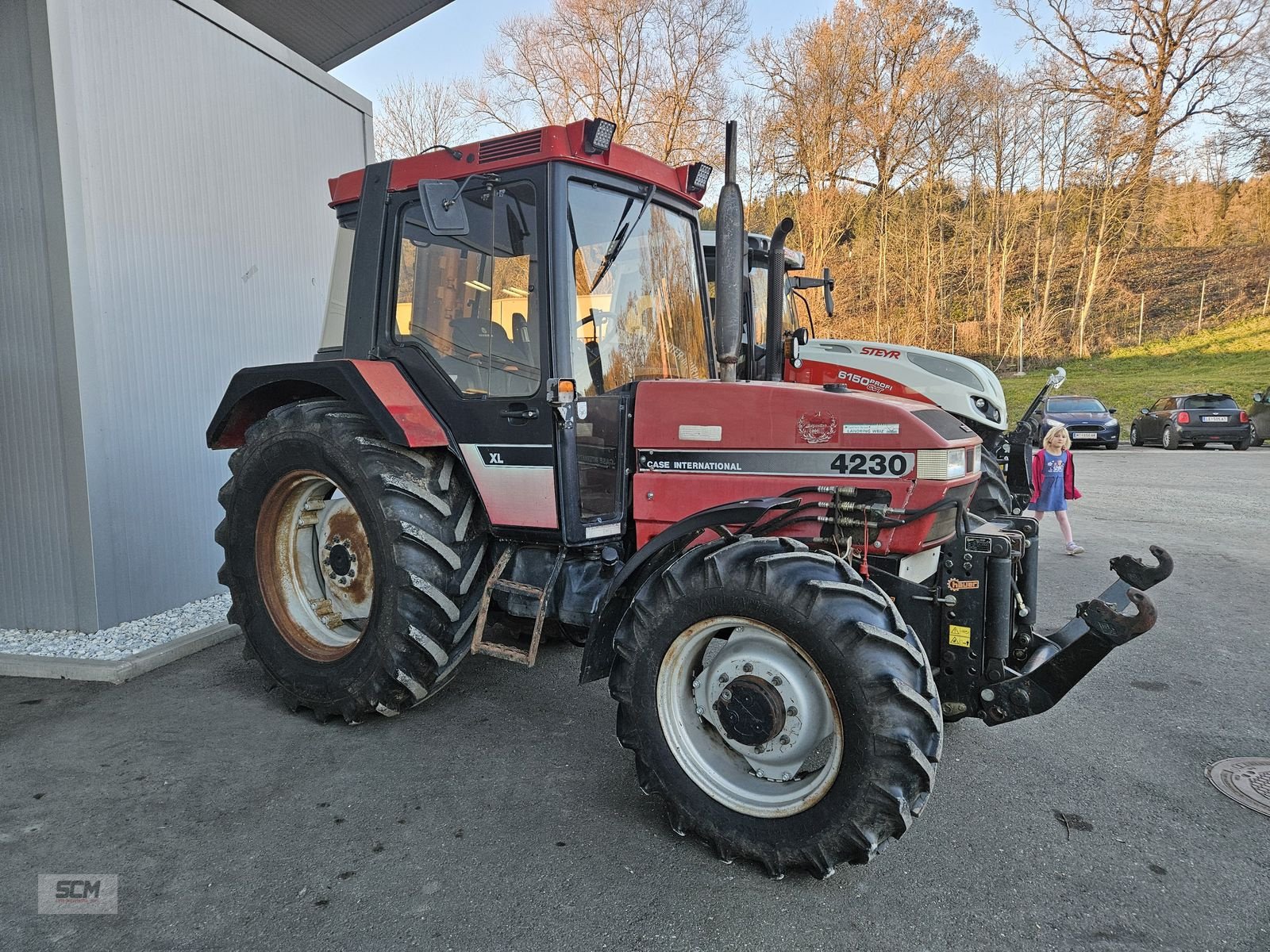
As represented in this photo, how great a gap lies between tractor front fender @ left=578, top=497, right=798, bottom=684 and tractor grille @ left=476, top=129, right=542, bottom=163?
5.43 feet

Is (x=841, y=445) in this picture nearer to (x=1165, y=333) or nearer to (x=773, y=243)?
(x=773, y=243)

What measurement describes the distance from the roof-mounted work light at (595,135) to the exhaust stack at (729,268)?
693mm

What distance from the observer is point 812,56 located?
21.9m

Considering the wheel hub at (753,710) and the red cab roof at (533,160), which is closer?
the wheel hub at (753,710)

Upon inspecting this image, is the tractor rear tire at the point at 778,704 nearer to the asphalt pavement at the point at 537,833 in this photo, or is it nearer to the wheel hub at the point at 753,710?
the wheel hub at the point at 753,710

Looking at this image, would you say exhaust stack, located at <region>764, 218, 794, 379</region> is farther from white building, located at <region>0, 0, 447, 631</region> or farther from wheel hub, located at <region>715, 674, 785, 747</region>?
white building, located at <region>0, 0, 447, 631</region>

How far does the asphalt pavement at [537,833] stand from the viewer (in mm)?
2412

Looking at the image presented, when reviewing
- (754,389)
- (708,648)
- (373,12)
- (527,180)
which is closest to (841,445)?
(754,389)

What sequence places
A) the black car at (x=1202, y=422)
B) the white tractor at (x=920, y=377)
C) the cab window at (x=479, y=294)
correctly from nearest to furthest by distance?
the cab window at (x=479, y=294)
the white tractor at (x=920, y=377)
the black car at (x=1202, y=422)

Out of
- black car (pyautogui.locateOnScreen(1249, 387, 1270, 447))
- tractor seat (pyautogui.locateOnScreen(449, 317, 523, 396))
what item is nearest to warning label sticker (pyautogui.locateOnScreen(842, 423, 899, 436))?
tractor seat (pyautogui.locateOnScreen(449, 317, 523, 396))

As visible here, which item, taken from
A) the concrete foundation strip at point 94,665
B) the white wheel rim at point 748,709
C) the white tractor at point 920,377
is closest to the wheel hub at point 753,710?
the white wheel rim at point 748,709

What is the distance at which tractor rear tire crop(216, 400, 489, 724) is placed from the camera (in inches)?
137
